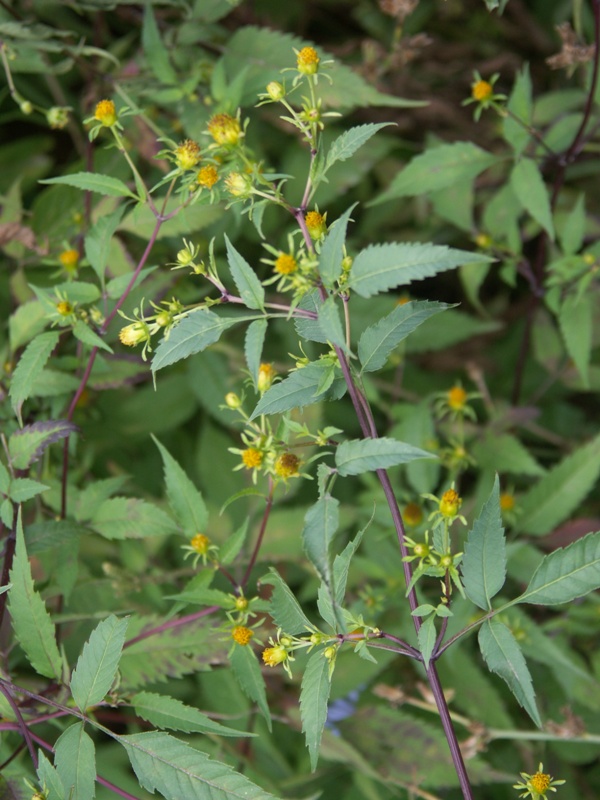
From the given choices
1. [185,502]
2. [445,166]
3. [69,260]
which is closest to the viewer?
[185,502]

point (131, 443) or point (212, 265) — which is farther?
point (131, 443)

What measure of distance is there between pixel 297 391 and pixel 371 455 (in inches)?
5.6

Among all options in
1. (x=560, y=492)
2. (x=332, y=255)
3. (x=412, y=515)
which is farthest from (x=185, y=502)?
(x=560, y=492)

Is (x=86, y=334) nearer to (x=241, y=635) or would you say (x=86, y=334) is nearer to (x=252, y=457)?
(x=252, y=457)

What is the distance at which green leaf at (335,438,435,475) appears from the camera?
772mm

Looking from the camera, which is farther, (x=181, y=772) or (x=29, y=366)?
(x=29, y=366)

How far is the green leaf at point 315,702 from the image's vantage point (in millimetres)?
888

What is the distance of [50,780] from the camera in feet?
3.11

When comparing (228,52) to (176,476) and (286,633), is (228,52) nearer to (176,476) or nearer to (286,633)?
(176,476)

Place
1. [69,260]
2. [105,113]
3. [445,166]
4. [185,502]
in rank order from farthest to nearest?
[445,166]
[69,260]
[185,502]
[105,113]

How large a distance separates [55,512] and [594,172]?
1.70 meters

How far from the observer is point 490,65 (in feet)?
6.56

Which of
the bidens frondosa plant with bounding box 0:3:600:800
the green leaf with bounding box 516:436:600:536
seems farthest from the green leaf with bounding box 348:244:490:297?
the green leaf with bounding box 516:436:600:536

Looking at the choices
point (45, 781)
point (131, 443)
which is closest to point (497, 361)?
point (131, 443)
